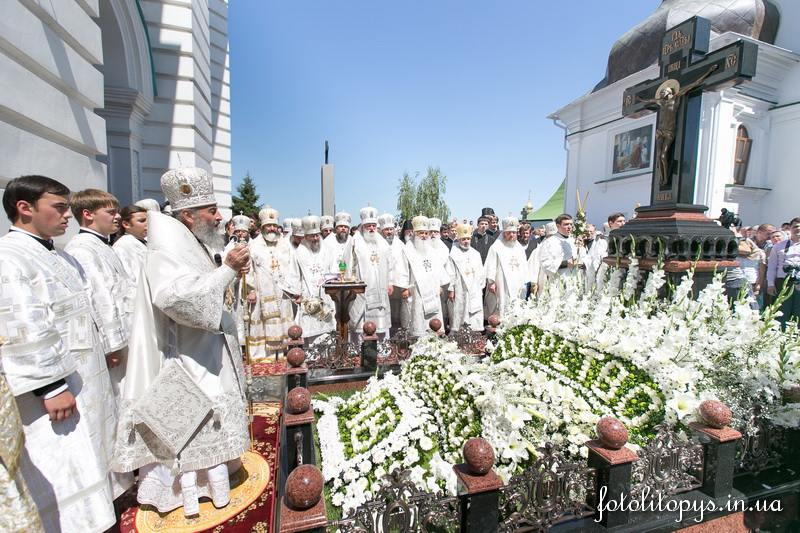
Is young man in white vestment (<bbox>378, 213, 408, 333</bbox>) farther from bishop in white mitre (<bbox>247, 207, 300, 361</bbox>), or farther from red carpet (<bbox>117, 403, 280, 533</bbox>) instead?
red carpet (<bbox>117, 403, 280, 533</bbox>)

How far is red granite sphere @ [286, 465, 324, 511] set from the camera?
1756 mm

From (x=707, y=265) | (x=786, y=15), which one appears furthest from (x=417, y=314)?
(x=786, y=15)

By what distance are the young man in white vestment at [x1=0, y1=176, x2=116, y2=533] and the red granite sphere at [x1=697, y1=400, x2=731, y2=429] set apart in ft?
13.0

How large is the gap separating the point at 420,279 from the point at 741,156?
60.8 feet

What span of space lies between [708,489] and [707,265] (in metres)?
2.54

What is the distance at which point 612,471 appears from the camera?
2.30 m

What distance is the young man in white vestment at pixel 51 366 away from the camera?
2.23 m

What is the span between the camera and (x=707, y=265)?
13.9 ft

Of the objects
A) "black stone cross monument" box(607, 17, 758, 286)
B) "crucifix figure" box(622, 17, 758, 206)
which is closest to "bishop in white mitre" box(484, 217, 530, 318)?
"black stone cross monument" box(607, 17, 758, 286)

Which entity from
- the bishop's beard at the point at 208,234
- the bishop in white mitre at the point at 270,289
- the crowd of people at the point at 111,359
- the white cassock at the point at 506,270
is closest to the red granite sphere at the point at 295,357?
the crowd of people at the point at 111,359

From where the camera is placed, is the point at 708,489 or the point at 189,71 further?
the point at 189,71

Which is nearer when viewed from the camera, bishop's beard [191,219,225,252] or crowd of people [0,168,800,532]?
crowd of people [0,168,800,532]

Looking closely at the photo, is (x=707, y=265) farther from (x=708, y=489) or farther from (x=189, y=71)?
(x=189, y=71)

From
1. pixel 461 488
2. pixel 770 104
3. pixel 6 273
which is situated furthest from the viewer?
pixel 770 104
